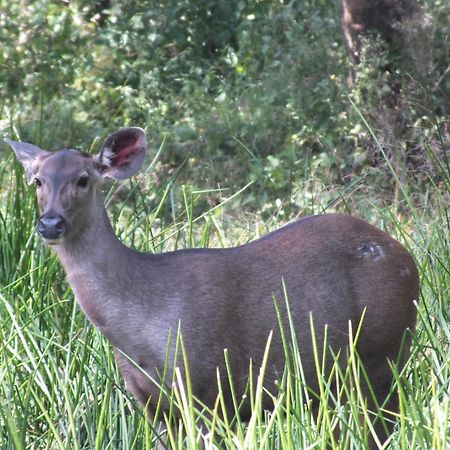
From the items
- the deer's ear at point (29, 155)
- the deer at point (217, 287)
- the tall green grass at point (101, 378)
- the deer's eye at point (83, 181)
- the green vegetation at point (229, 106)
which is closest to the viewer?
the tall green grass at point (101, 378)

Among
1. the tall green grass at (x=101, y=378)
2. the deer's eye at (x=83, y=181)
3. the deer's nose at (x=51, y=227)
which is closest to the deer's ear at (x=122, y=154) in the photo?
the deer's eye at (x=83, y=181)

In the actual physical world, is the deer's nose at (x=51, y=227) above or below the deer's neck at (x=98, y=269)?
above

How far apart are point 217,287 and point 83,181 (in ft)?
2.04

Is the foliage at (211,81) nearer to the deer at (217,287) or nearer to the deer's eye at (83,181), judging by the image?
the deer at (217,287)

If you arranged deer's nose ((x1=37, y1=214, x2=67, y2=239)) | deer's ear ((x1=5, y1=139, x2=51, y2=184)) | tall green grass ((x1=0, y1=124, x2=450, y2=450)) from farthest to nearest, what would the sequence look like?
1. deer's ear ((x1=5, y1=139, x2=51, y2=184))
2. deer's nose ((x1=37, y1=214, x2=67, y2=239))
3. tall green grass ((x1=0, y1=124, x2=450, y2=450))

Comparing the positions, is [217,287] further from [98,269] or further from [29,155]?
[29,155]

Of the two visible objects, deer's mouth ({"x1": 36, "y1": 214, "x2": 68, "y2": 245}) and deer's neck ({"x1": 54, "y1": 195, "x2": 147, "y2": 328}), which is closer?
deer's mouth ({"x1": 36, "y1": 214, "x2": 68, "y2": 245})

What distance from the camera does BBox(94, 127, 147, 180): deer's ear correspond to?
4.86 meters

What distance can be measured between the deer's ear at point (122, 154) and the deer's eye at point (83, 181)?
161 millimetres

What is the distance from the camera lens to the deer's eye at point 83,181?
4652 mm

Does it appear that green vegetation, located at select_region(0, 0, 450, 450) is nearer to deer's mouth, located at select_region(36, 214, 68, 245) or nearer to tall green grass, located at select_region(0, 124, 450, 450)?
tall green grass, located at select_region(0, 124, 450, 450)

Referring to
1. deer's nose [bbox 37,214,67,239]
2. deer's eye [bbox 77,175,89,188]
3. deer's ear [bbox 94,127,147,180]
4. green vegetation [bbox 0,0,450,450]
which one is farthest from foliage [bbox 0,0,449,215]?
deer's nose [bbox 37,214,67,239]

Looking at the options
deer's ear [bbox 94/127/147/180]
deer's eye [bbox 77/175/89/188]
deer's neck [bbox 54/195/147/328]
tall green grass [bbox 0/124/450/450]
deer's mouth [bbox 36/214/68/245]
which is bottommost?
tall green grass [bbox 0/124/450/450]

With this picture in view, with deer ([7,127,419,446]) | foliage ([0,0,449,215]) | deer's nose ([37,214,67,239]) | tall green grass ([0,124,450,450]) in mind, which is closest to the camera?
tall green grass ([0,124,450,450])
